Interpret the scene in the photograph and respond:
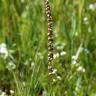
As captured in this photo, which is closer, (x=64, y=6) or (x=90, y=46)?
(x=90, y=46)

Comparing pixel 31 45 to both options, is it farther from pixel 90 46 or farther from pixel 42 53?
pixel 90 46

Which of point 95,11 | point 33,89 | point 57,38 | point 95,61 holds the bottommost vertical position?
point 33,89

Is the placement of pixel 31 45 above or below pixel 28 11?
below

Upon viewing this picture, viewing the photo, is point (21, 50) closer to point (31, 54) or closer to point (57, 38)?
point (31, 54)

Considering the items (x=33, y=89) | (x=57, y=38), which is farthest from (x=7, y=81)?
(x=33, y=89)

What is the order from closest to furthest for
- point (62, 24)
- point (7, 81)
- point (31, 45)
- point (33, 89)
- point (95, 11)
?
point (33, 89), point (7, 81), point (31, 45), point (62, 24), point (95, 11)

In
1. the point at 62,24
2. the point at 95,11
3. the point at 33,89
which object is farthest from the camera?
the point at 95,11
